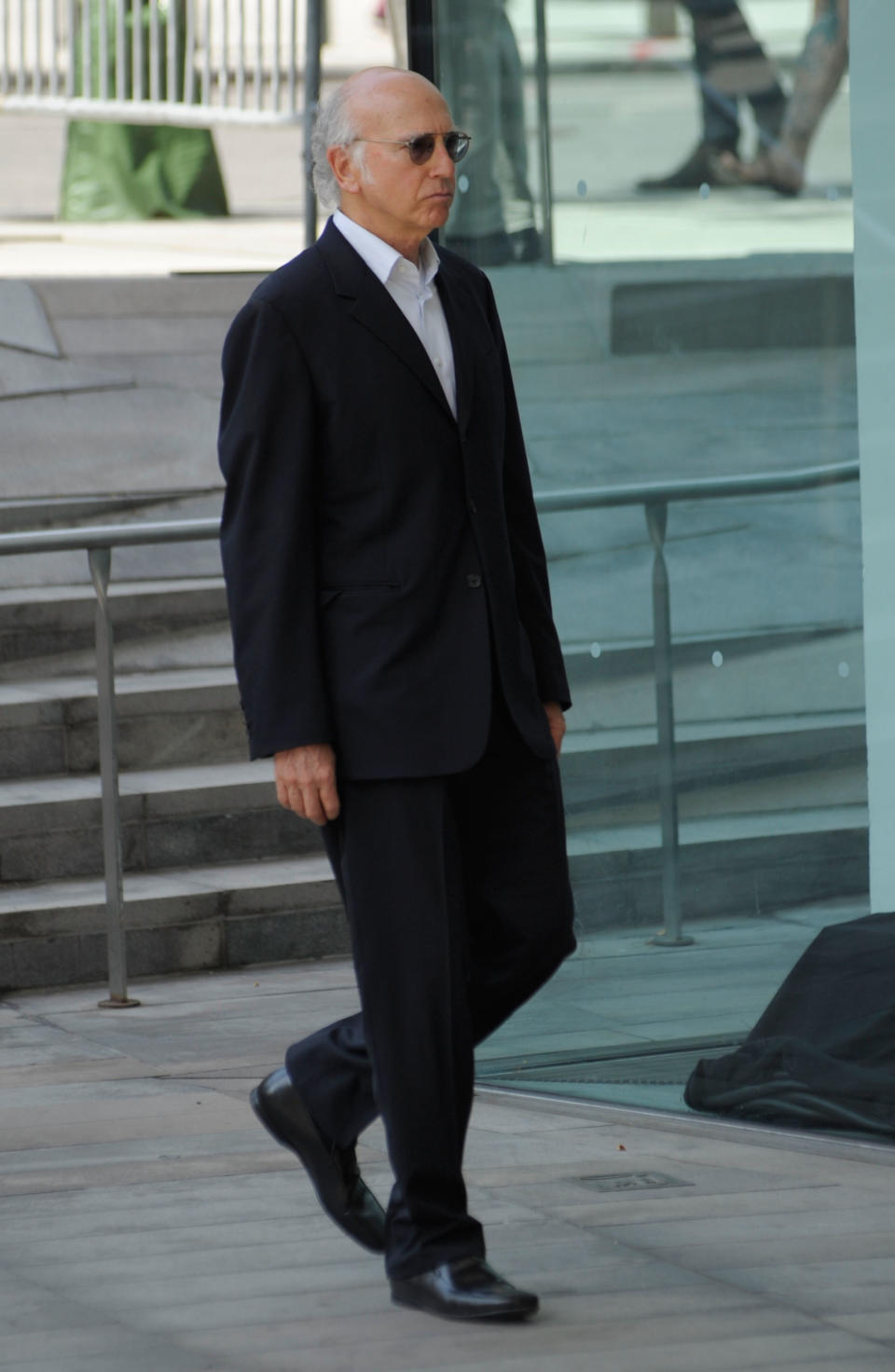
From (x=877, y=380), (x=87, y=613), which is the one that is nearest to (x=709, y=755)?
(x=877, y=380)

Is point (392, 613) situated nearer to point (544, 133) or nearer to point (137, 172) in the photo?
point (544, 133)

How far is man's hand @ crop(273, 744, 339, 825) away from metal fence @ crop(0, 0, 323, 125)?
7.07m

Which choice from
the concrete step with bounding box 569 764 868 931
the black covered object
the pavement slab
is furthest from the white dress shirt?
the pavement slab

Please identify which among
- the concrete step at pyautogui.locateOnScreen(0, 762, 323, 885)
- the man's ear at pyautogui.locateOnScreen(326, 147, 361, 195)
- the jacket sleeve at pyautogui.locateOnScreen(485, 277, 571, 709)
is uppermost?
the man's ear at pyautogui.locateOnScreen(326, 147, 361, 195)

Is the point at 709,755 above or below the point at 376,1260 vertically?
above

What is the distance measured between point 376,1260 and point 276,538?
118 cm

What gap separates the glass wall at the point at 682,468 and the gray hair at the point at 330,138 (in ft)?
3.91

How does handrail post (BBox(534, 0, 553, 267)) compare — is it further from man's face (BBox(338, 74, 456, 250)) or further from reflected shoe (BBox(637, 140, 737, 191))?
man's face (BBox(338, 74, 456, 250))

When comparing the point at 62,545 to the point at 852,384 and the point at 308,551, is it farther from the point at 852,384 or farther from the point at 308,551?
the point at 308,551

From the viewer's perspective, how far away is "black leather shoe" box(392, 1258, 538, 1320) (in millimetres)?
3611

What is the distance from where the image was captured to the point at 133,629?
297 inches

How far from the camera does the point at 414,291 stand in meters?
3.77

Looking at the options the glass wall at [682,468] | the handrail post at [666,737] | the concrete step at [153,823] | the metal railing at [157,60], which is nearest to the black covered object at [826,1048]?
the glass wall at [682,468]

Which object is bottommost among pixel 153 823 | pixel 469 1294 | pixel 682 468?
pixel 153 823
